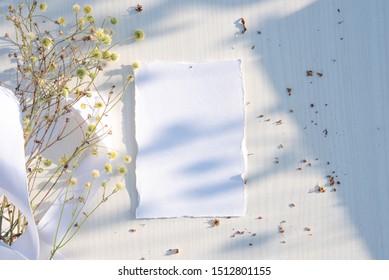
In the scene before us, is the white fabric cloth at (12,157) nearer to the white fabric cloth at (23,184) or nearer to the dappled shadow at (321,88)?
the white fabric cloth at (23,184)

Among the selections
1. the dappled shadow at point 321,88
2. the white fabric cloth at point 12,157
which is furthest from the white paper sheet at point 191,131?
the white fabric cloth at point 12,157

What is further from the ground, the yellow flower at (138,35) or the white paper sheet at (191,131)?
the yellow flower at (138,35)

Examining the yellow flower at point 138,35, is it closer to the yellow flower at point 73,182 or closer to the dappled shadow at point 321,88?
the dappled shadow at point 321,88

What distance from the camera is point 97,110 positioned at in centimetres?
99

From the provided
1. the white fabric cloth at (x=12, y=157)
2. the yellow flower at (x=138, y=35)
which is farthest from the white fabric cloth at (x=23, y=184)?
the yellow flower at (x=138, y=35)

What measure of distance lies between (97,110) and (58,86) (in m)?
0.10

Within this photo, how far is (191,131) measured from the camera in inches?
39.3

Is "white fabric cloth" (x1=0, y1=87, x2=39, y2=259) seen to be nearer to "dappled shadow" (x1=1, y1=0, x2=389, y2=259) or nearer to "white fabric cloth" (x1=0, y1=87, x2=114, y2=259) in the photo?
"white fabric cloth" (x1=0, y1=87, x2=114, y2=259)

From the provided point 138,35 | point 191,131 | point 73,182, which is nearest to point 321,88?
point 191,131

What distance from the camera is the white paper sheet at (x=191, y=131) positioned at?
3.27 ft

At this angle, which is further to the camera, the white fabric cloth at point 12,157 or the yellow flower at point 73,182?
the yellow flower at point 73,182

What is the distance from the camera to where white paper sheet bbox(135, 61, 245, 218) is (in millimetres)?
996

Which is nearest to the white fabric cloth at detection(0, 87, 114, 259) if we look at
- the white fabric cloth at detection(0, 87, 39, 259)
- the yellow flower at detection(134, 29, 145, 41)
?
the white fabric cloth at detection(0, 87, 39, 259)
